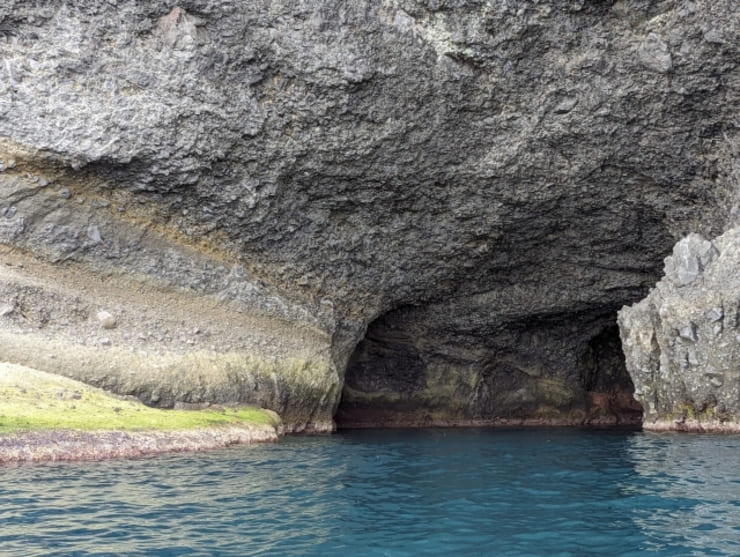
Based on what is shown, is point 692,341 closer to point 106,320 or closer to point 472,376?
point 472,376

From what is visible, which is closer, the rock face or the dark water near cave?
the dark water near cave

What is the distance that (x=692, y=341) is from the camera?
1147 inches

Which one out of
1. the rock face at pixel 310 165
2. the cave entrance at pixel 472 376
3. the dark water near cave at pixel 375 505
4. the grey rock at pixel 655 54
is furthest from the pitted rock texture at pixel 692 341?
the cave entrance at pixel 472 376

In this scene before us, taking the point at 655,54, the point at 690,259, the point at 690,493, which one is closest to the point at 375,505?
the point at 690,493

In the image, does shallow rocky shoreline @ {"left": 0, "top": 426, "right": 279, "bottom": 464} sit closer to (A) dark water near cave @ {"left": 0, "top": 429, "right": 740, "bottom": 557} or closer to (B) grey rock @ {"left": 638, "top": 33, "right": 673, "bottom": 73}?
(A) dark water near cave @ {"left": 0, "top": 429, "right": 740, "bottom": 557}

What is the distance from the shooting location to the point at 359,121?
2997 centimetres

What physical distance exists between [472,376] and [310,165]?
19554 mm

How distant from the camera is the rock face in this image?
90.6ft

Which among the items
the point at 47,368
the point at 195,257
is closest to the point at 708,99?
the point at 195,257

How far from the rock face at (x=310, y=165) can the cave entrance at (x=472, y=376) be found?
6149 millimetres

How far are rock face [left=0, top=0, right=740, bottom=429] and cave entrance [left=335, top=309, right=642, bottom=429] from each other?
6149 mm

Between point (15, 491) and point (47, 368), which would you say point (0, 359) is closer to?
point (47, 368)

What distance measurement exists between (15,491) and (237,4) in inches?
753

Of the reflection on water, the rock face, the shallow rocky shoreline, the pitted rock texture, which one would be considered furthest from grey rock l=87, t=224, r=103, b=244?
the pitted rock texture
